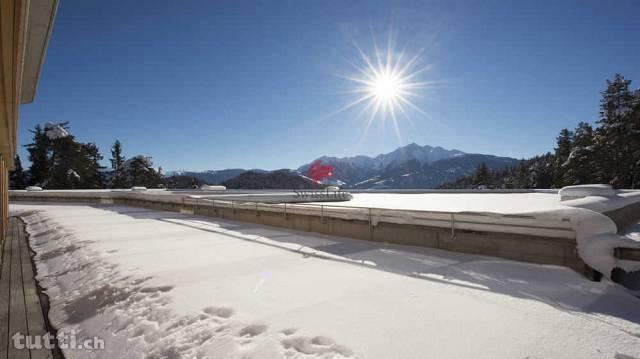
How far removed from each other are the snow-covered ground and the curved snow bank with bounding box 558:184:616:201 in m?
11.2

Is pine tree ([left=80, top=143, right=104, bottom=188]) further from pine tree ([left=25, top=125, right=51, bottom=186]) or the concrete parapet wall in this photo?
the concrete parapet wall

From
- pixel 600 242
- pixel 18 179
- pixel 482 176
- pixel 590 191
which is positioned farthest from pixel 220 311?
pixel 482 176

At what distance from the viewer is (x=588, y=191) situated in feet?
49.5

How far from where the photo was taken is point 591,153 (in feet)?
145

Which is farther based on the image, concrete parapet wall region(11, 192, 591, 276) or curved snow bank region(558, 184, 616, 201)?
curved snow bank region(558, 184, 616, 201)

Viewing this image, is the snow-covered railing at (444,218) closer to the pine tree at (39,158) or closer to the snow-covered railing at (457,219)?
the snow-covered railing at (457,219)

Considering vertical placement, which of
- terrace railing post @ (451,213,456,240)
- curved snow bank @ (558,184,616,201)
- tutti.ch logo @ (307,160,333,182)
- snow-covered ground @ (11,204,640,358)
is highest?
tutti.ch logo @ (307,160,333,182)

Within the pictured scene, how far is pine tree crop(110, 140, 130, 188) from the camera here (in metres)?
63.0

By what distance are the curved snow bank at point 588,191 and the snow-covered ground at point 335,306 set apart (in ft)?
36.8

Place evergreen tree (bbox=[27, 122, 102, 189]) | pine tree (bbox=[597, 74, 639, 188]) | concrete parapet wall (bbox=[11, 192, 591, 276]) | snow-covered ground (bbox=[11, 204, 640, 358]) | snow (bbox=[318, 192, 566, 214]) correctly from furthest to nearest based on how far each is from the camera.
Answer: evergreen tree (bbox=[27, 122, 102, 189])
pine tree (bbox=[597, 74, 639, 188])
snow (bbox=[318, 192, 566, 214])
concrete parapet wall (bbox=[11, 192, 591, 276])
snow-covered ground (bbox=[11, 204, 640, 358])

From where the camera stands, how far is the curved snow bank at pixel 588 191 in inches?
577

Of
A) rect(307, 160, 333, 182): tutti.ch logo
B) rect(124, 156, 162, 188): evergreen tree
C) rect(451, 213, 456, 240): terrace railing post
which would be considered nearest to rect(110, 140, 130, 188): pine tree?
rect(124, 156, 162, 188): evergreen tree

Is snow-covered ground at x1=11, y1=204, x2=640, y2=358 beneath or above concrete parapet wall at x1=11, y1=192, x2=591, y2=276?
beneath

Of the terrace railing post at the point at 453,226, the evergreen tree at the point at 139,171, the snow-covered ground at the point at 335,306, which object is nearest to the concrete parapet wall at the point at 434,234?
the terrace railing post at the point at 453,226
